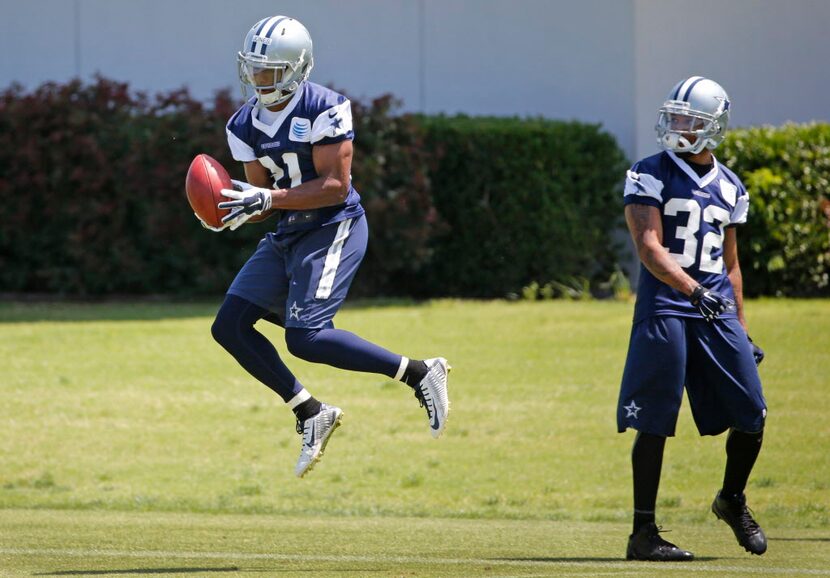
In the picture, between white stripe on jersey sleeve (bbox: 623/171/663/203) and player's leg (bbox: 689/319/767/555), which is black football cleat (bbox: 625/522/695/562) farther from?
white stripe on jersey sleeve (bbox: 623/171/663/203)

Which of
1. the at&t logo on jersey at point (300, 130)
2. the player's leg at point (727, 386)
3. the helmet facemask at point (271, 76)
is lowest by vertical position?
the player's leg at point (727, 386)

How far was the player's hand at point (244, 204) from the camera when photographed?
6.70 metres

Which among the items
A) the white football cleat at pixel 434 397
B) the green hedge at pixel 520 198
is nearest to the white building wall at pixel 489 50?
the green hedge at pixel 520 198

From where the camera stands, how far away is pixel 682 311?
6.62 meters

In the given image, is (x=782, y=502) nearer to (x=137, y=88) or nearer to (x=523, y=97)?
(x=523, y=97)

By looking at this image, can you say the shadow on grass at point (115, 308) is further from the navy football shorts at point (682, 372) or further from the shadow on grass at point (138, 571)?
the navy football shorts at point (682, 372)

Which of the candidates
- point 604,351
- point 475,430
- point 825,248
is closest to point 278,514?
point 475,430

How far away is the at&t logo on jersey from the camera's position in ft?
22.8

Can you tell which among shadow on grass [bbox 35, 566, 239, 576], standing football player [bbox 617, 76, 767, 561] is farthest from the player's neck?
shadow on grass [bbox 35, 566, 239, 576]

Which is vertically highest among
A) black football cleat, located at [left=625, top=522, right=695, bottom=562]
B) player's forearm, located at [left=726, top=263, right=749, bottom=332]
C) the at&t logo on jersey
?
the at&t logo on jersey

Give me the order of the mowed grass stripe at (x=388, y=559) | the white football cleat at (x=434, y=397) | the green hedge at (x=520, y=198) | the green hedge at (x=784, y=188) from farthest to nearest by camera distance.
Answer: the green hedge at (x=520, y=198) → the green hedge at (x=784, y=188) → the white football cleat at (x=434, y=397) → the mowed grass stripe at (x=388, y=559)

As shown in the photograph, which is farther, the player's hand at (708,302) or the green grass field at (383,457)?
the green grass field at (383,457)

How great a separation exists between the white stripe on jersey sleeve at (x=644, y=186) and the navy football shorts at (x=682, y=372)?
57 centimetres

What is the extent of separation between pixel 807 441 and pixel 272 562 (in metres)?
5.79
